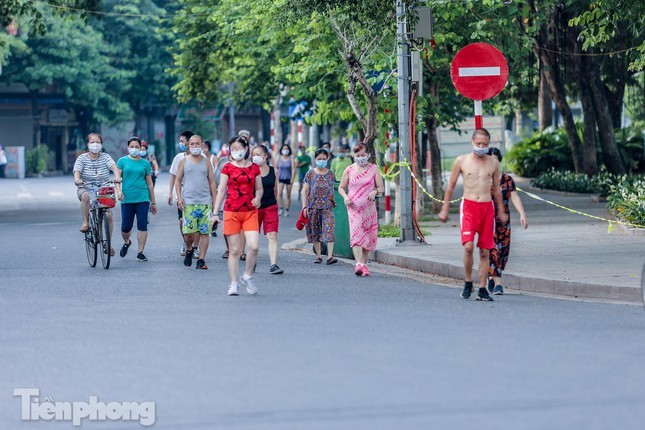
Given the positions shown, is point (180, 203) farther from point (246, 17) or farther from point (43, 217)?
point (43, 217)

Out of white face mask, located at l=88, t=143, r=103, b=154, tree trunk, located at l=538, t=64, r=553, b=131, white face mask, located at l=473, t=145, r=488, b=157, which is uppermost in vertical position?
tree trunk, located at l=538, t=64, r=553, b=131

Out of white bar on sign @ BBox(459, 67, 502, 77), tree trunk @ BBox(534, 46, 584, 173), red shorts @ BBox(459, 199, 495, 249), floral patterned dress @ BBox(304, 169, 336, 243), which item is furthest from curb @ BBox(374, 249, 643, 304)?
tree trunk @ BBox(534, 46, 584, 173)

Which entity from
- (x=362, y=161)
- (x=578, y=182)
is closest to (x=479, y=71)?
(x=362, y=161)

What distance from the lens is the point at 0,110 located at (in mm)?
73688

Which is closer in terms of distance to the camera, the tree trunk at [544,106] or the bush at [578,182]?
the bush at [578,182]

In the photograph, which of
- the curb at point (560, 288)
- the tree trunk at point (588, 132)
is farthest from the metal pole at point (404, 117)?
the tree trunk at point (588, 132)

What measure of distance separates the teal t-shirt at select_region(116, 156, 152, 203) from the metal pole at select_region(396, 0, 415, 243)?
3.80 metres

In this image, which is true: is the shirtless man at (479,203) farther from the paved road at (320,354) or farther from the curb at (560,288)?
the curb at (560,288)

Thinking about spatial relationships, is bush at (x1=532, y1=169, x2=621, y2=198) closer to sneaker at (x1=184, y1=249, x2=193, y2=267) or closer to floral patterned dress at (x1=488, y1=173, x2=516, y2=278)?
sneaker at (x1=184, y1=249, x2=193, y2=267)

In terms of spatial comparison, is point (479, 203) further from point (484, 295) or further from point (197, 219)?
point (197, 219)

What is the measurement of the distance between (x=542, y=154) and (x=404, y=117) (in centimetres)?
2296

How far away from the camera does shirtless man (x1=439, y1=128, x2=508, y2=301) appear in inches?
545

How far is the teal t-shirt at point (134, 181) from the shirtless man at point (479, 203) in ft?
20.8

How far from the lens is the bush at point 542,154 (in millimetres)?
42156
